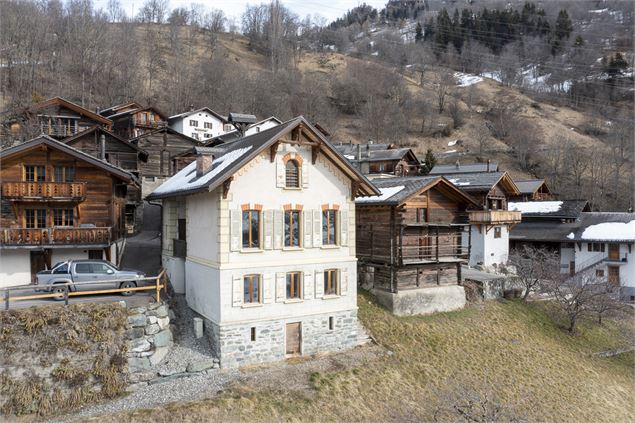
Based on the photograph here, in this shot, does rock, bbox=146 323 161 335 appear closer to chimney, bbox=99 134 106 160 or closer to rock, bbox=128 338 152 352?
rock, bbox=128 338 152 352

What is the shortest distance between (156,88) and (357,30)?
110 m

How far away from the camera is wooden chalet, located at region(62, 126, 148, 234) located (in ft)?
125

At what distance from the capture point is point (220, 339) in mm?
18609

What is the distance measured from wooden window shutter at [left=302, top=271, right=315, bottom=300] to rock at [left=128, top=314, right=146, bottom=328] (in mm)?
7074

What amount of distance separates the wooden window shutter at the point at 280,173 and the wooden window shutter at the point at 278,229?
1.26 m

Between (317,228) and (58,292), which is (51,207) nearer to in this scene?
(58,292)

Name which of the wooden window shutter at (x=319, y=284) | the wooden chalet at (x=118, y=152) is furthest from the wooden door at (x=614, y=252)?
the wooden chalet at (x=118, y=152)

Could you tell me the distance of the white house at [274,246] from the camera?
18875mm

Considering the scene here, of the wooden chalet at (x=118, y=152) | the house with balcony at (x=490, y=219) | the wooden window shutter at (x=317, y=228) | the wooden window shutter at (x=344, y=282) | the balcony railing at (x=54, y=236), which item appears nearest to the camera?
the wooden window shutter at (x=317, y=228)

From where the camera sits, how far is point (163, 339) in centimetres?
1891

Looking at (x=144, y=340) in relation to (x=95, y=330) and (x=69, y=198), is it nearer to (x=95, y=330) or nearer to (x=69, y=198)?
(x=95, y=330)

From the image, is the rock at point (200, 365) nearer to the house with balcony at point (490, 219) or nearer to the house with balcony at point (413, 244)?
the house with balcony at point (413, 244)

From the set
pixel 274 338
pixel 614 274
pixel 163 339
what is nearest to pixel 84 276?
pixel 163 339

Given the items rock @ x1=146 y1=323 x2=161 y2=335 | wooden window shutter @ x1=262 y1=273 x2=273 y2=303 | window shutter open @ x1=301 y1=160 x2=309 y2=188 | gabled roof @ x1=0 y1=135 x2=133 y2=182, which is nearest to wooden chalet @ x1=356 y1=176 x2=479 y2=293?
window shutter open @ x1=301 y1=160 x2=309 y2=188
